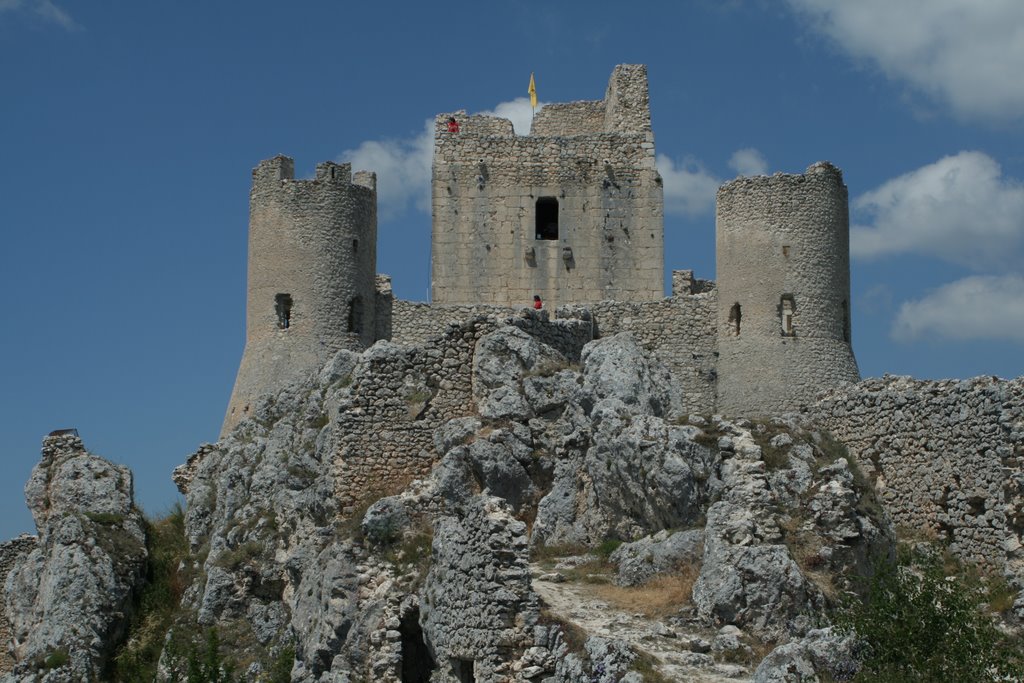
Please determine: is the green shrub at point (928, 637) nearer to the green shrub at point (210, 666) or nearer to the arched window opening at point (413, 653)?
the arched window opening at point (413, 653)

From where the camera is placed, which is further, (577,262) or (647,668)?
(577,262)

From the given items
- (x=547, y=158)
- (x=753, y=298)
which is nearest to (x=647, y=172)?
(x=547, y=158)

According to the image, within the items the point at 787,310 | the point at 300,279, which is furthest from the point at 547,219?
the point at 787,310

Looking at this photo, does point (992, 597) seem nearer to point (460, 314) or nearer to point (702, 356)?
point (702, 356)

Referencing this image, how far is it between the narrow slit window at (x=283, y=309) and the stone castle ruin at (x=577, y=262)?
0.8 inches

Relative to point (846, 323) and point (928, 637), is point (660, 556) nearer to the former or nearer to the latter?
point (928, 637)

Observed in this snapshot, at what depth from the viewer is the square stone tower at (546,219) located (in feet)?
107

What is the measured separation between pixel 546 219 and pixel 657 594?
55.0ft

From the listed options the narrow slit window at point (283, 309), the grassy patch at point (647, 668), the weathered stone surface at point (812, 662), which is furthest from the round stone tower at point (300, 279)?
the weathered stone surface at point (812, 662)

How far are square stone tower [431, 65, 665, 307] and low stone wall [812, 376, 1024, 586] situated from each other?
36.2ft

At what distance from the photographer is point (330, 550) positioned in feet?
65.5

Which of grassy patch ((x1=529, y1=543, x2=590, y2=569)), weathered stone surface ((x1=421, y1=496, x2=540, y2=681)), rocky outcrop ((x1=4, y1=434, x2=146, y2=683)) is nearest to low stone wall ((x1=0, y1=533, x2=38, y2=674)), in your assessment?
rocky outcrop ((x1=4, y1=434, x2=146, y2=683))

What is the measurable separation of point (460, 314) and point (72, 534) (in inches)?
360

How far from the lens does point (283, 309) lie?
105ft
